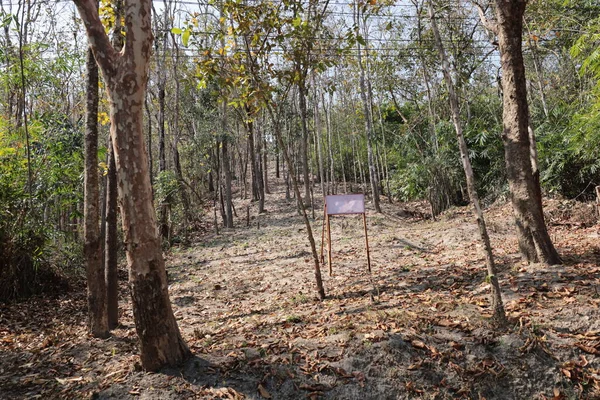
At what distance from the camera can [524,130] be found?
5250 millimetres

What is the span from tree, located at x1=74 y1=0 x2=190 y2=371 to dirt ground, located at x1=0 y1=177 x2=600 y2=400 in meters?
0.75

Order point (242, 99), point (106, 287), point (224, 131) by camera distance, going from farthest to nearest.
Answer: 1. point (224, 131)
2. point (242, 99)
3. point (106, 287)

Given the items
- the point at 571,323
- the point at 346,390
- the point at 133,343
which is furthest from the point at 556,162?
the point at 133,343

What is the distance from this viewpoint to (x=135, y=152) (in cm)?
347

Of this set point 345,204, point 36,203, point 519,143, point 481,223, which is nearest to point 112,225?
point 345,204

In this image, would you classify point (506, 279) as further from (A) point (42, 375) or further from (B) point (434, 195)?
(B) point (434, 195)

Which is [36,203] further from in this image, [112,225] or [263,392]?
[263,392]

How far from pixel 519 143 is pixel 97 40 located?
5.26 meters

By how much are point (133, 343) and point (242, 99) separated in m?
3.76

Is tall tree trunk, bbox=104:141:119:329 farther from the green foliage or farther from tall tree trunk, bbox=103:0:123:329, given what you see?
the green foliage

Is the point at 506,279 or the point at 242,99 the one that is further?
the point at 242,99

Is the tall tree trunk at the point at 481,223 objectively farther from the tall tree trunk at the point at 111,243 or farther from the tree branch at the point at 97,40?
the tall tree trunk at the point at 111,243

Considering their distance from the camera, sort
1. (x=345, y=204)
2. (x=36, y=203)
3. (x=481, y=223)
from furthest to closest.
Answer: (x=36, y=203) → (x=345, y=204) → (x=481, y=223)

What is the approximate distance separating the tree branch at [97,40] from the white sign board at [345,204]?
4.20m
